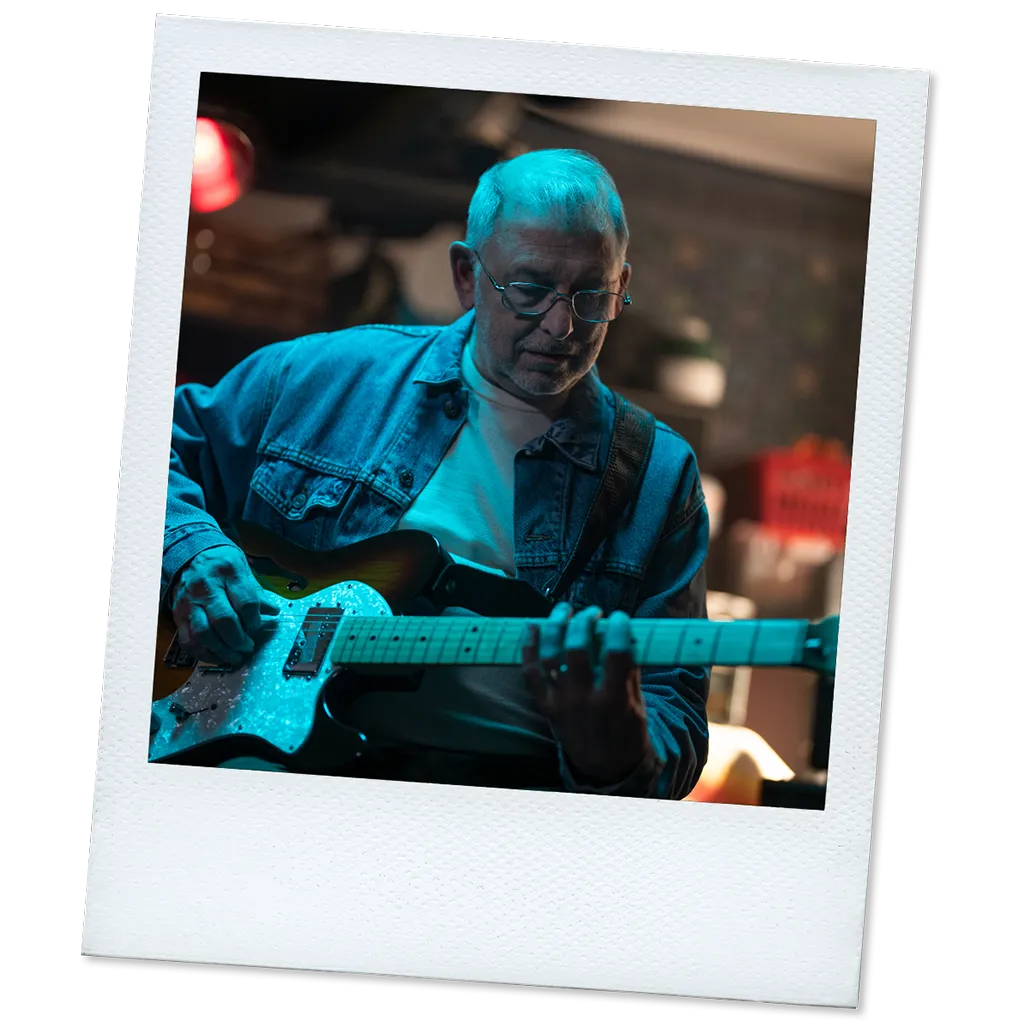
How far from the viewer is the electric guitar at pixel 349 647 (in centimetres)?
205

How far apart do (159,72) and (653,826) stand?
6.00 ft

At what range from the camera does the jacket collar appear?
211cm

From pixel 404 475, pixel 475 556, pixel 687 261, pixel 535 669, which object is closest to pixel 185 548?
pixel 404 475

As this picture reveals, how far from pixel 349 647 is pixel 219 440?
505 millimetres

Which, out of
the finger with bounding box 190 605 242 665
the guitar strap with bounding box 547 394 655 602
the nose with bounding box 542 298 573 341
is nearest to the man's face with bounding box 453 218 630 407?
the nose with bounding box 542 298 573 341

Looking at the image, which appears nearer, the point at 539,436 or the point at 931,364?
the point at 539,436

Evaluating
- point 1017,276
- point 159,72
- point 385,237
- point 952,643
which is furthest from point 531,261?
point 952,643

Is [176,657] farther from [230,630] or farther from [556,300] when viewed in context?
[556,300]

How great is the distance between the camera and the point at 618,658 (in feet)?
6.72

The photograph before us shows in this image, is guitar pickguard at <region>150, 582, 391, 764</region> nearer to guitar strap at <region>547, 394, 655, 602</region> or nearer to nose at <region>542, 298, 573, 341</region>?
guitar strap at <region>547, 394, 655, 602</region>

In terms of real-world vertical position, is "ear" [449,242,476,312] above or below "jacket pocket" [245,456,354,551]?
above

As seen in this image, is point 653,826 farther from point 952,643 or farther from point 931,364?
point 931,364

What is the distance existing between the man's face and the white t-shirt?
6 centimetres

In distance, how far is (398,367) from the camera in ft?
7.04
